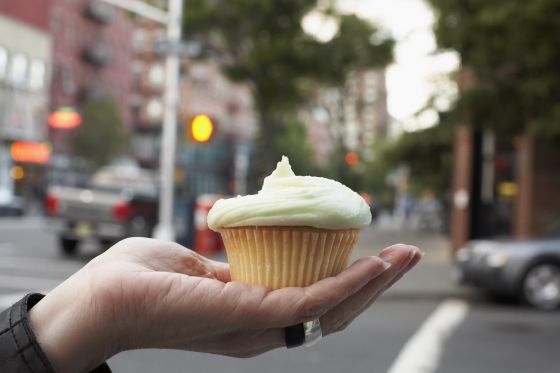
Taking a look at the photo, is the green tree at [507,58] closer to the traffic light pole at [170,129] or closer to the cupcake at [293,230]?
the traffic light pole at [170,129]

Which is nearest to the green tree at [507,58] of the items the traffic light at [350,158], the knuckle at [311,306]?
the traffic light at [350,158]

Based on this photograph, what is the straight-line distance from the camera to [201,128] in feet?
42.8

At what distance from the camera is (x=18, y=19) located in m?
44.1

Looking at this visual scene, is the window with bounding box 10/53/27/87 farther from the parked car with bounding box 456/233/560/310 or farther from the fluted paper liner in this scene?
the fluted paper liner

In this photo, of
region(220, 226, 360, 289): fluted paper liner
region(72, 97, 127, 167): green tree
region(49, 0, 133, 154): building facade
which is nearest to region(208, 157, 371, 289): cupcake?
region(220, 226, 360, 289): fluted paper liner

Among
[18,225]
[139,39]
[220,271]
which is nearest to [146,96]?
[139,39]

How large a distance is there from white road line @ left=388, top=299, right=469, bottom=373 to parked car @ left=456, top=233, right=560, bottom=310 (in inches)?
27.2

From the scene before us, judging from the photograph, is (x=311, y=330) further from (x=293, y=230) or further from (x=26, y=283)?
(x=26, y=283)

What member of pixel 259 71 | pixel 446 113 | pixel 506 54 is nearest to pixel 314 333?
pixel 506 54

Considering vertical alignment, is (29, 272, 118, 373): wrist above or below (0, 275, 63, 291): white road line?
above

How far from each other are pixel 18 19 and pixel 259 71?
80.6ft

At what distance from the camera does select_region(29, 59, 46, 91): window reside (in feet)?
150

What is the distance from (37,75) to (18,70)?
9.26 feet

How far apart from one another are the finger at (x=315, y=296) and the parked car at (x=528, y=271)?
34.3 feet
